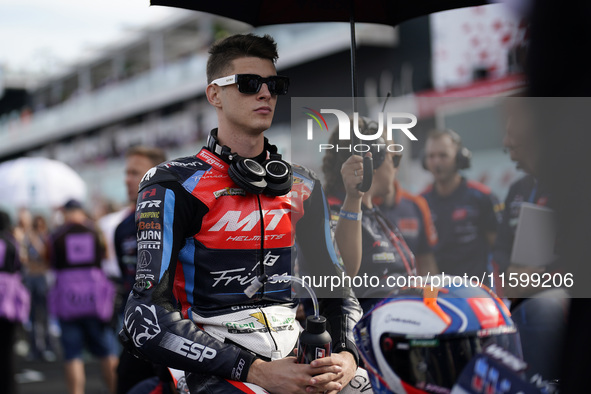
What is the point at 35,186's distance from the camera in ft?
30.0

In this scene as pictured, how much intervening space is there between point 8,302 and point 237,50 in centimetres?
473

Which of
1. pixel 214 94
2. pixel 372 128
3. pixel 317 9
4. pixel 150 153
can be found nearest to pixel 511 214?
pixel 372 128

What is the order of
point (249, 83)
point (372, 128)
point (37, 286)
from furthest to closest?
1. point (37, 286)
2. point (249, 83)
3. point (372, 128)

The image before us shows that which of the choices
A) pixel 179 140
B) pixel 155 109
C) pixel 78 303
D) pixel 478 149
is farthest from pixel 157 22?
pixel 478 149

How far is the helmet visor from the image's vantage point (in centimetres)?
152

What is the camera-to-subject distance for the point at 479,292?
164 cm

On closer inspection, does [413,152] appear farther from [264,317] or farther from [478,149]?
[264,317]

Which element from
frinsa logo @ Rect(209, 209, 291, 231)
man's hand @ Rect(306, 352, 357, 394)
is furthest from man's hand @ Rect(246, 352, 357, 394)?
frinsa logo @ Rect(209, 209, 291, 231)

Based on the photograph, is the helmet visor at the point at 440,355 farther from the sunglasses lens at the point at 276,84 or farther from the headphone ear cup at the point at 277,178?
the sunglasses lens at the point at 276,84

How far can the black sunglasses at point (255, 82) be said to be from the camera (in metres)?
2.35

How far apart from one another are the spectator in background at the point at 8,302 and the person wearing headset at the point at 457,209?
4.64 m

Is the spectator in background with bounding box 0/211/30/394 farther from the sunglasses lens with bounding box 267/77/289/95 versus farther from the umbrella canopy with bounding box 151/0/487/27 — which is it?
the sunglasses lens with bounding box 267/77/289/95

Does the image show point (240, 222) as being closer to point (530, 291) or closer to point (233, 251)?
point (233, 251)

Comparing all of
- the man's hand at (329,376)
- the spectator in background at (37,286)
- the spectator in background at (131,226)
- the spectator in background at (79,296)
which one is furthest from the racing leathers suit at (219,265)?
the spectator in background at (37,286)
